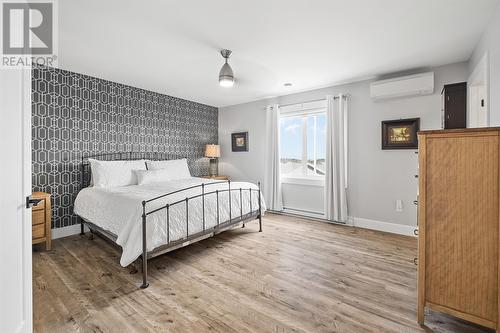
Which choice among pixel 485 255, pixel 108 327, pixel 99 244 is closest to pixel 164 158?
pixel 99 244

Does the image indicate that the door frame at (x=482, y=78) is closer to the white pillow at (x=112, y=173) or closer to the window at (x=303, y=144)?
the window at (x=303, y=144)

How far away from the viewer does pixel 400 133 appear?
3.67m

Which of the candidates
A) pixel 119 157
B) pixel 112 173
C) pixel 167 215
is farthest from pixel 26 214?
pixel 119 157

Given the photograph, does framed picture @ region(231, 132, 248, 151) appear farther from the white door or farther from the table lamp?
the white door

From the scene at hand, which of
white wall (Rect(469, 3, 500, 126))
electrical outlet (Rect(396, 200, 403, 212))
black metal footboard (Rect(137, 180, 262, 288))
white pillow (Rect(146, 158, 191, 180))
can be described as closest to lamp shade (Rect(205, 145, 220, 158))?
white pillow (Rect(146, 158, 191, 180))

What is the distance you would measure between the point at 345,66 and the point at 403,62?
0.74 m

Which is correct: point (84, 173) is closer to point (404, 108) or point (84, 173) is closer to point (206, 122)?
point (206, 122)

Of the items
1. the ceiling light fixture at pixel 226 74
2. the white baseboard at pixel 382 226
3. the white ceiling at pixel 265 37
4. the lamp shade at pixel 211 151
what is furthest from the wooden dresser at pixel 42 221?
the white baseboard at pixel 382 226

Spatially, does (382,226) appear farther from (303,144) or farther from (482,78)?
(482,78)

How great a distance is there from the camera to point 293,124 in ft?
16.2

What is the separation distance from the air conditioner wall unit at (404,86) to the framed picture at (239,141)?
8.88ft

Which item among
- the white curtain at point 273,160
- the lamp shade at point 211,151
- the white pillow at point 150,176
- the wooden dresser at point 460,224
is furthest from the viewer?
the lamp shade at point 211,151

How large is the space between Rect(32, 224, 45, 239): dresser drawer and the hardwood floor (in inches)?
8.9

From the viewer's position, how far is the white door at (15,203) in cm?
112
